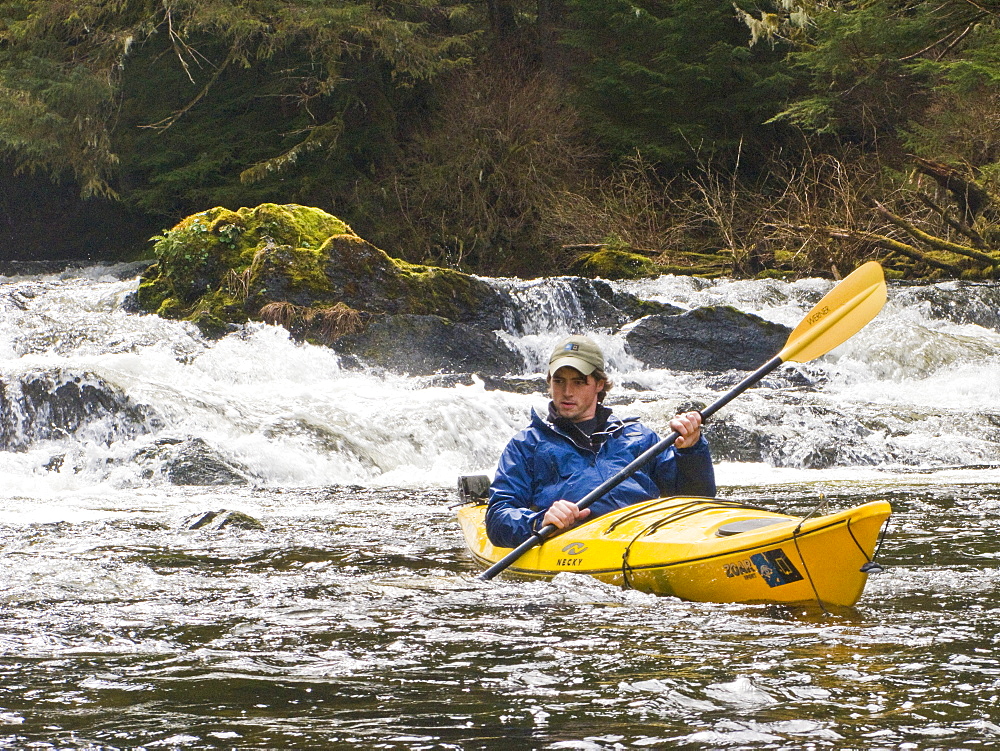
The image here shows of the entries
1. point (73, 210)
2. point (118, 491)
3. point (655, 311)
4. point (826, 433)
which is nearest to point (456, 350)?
point (655, 311)

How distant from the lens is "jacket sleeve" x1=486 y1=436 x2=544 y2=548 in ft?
13.2

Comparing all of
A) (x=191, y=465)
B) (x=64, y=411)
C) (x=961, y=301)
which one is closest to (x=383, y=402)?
(x=191, y=465)

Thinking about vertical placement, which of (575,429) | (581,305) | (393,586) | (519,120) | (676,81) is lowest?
(393,586)

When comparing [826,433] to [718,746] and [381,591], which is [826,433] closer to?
[381,591]

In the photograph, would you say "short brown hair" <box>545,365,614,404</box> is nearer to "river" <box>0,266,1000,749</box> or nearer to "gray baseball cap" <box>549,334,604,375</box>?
"gray baseball cap" <box>549,334,604,375</box>

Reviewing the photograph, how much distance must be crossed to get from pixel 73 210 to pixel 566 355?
20213mm

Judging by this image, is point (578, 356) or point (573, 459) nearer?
point (578, 356)

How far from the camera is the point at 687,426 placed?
152 inches

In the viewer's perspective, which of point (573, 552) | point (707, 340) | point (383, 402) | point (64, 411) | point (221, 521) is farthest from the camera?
point (707, 340)

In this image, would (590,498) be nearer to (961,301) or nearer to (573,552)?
(573,552)

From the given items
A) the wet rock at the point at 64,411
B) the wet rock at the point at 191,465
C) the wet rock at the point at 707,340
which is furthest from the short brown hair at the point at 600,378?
the wet rock at the point at 707,340

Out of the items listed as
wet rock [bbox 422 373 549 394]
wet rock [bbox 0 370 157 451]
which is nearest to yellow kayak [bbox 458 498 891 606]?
wet rock [bbox 0 370 157 451]

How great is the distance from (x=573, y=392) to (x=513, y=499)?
0.44 meters

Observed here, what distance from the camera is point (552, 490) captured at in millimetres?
4102
